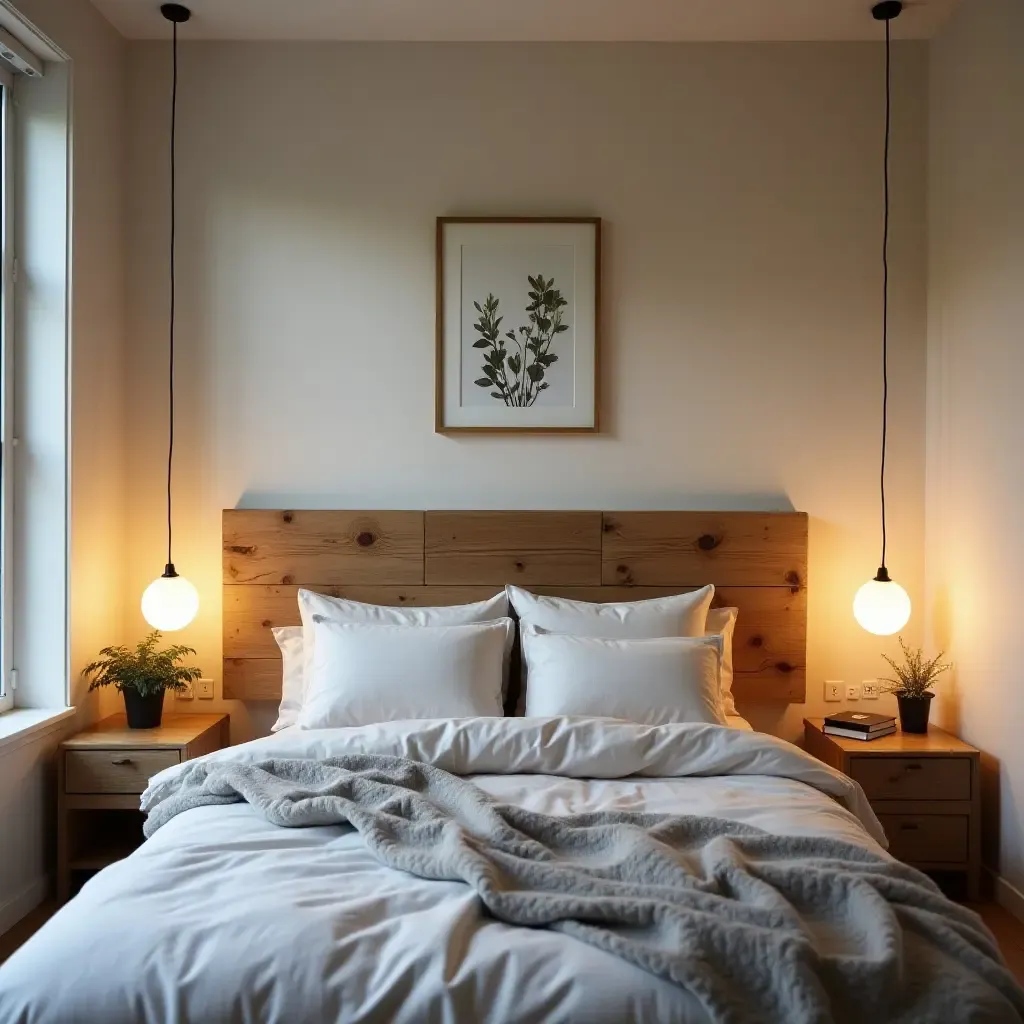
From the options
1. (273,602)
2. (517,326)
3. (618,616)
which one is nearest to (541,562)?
(618,616)

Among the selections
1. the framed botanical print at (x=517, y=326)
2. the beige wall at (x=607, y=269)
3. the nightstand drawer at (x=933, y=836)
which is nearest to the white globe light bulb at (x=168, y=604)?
the beige wall at (x=607, y=269)

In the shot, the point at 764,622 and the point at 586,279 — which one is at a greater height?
the point at 586,279

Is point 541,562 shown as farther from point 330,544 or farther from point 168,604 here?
point 168,604

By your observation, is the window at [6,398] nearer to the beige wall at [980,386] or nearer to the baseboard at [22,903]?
the baseboard at [22,903]

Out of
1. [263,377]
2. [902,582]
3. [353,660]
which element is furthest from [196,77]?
[902,582]

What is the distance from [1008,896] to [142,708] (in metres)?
2.83

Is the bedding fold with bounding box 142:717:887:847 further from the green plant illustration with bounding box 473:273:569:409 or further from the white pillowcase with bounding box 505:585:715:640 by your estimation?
the green plant illustration with bounding box 473:273:569:409

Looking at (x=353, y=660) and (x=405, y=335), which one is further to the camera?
(x=405, y=335)

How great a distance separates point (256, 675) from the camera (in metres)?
3.63

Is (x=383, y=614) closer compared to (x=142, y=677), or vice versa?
(x=142, y=677)

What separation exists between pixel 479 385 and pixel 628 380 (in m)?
0.54

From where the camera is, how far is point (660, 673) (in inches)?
123

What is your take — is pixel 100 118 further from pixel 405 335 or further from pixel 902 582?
pixel 902 582

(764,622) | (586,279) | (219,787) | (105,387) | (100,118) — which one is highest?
(100,118)
